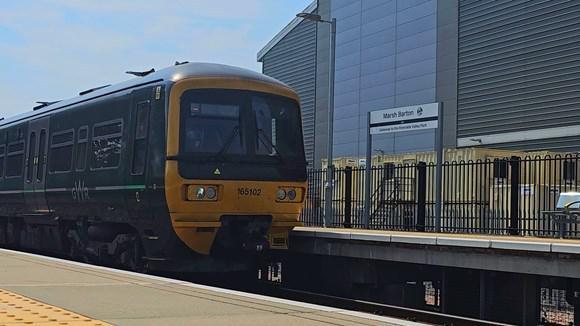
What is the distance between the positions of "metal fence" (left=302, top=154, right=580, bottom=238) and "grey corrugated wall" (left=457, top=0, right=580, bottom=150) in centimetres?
1552

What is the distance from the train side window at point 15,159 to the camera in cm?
1880

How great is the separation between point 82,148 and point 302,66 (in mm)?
39052

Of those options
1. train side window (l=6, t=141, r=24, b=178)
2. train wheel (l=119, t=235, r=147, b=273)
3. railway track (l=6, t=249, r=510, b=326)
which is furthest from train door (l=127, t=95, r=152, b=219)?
train side window (l=6, t=141, r=24, b=178)

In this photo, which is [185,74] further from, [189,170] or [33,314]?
[33,314]

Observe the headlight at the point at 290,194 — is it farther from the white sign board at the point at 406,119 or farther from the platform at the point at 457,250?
the white sign board at the point at 406,119

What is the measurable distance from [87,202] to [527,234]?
26.9 ft

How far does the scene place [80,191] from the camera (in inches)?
596

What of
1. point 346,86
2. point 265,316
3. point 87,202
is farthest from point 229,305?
point 346,86

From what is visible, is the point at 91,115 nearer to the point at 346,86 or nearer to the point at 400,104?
the point at 400,104

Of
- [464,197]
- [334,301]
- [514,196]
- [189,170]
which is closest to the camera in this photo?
[334,301]

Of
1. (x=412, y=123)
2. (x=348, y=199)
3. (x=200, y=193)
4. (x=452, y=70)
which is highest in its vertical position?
(x=452, y=70)

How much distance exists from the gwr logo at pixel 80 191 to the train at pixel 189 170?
4 cm

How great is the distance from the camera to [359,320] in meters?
7.87

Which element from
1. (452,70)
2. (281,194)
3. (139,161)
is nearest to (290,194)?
(281,194)
